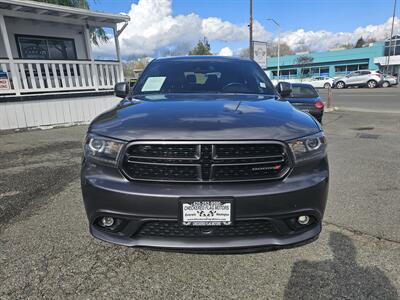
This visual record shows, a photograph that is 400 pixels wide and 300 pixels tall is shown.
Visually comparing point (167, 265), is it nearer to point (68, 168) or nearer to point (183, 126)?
point (183, 126)

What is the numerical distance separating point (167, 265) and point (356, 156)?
4804 mm

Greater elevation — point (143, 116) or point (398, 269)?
point (143, 116)

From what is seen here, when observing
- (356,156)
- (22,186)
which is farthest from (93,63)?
(356,156)

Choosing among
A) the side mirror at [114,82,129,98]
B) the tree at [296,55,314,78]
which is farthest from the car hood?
the tree at [296,55,314,78]

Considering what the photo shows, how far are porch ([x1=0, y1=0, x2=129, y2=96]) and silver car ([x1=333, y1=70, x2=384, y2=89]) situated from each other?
30366 mm

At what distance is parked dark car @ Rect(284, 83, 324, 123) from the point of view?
33.4 ft

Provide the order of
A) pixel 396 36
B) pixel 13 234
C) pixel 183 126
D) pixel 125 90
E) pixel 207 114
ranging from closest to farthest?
pixel 183 126
pixel 207 114
pixel 13 234
pixel 125 90
pixel 396 36

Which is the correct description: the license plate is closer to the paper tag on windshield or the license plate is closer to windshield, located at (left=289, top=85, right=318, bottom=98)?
the paper tag on windshield

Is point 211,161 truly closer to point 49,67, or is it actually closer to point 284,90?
point 284,90

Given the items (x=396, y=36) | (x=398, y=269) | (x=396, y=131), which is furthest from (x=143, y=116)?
(x=396, y=36)

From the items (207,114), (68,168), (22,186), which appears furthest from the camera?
(68,168)

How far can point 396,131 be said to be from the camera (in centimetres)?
899

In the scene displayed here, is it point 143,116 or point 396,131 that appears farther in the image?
point 396,131

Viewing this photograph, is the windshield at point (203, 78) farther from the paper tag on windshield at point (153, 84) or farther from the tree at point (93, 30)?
the tree at point (93, 30)
